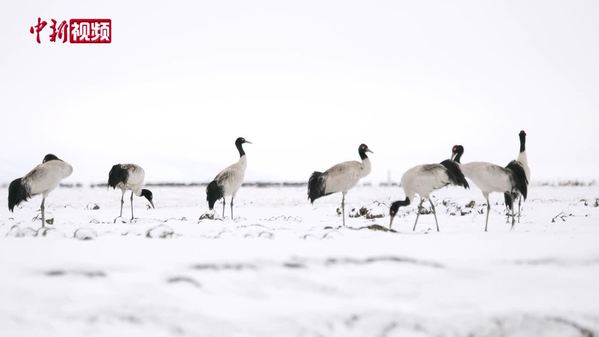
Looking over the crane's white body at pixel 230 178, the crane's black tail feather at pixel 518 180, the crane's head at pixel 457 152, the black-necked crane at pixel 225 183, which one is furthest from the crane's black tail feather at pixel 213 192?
the crane's black tail feather at pixel 518 180

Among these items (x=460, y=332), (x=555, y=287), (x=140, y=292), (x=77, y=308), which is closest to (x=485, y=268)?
(x=555, y=287)

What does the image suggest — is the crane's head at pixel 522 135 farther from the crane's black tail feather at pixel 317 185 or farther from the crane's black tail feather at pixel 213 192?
the crane's black tail feather at pixel 213 192

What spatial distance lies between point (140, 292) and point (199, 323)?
2.10 feet

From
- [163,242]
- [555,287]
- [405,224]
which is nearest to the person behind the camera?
[555,287]

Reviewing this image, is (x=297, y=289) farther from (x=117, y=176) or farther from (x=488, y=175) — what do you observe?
(x=117, y=176)

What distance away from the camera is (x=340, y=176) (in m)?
15.2

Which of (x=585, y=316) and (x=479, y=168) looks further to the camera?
(x=479, y=168)

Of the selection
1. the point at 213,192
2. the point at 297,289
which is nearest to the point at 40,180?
the point at 213,192

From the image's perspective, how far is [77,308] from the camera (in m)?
4.83

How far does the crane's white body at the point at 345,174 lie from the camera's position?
1509 centimetres

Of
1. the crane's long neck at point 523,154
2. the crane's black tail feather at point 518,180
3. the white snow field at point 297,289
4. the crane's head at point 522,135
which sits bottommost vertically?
the white snow field at point 297,289

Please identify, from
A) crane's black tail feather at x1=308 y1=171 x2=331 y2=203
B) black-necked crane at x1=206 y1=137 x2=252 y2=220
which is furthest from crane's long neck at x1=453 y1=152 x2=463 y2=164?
black-necked crane at x1=206 y1=137 x2=252 y2=220

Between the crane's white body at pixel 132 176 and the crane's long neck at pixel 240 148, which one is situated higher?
the crane's long neck at pixel 240 148

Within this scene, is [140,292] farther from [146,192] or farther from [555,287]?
[146,192]
